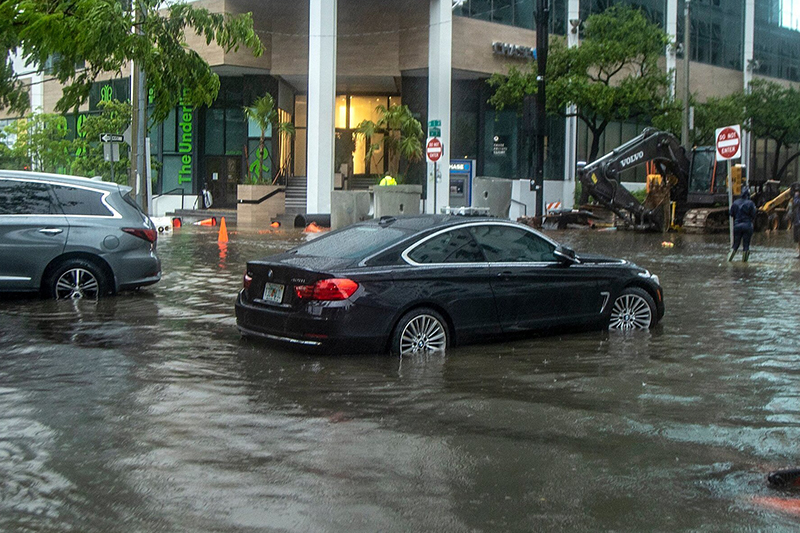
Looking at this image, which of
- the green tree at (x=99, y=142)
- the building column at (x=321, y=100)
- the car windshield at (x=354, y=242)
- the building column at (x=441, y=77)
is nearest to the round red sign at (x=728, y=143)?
the car windshield at (x=354, y=242)

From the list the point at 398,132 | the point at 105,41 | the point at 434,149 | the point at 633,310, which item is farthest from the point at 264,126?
the point at 633,310

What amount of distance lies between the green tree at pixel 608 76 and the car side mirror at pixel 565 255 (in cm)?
3091

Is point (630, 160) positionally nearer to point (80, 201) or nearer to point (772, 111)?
point (80, 201)

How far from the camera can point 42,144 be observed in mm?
53062

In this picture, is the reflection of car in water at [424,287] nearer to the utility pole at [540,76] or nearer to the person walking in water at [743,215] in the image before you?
the person walking in water at [743,215]

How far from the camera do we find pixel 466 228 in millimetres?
9766

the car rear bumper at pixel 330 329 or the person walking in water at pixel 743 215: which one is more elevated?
the person walking in water at pixel 743 215

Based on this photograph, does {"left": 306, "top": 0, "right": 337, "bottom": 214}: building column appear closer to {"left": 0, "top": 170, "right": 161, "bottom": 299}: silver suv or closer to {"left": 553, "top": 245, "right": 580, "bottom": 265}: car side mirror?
{"left": 0, "top": 170, "right": 161, "bottom": 299}: silver suv

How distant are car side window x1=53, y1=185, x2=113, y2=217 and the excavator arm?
69.3 feet

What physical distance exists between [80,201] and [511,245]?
607cm

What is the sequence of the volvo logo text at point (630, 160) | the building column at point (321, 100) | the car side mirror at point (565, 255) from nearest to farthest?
the car side mirror at point (565, 255), the volvo logo text at point (630, 160), the building column at point (321, 100)

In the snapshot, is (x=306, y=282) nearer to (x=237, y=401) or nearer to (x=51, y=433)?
(x=237, y=401)

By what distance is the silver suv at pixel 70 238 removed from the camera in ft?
40.6

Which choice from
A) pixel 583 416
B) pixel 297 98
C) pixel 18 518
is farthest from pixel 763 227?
pixel 18 518
